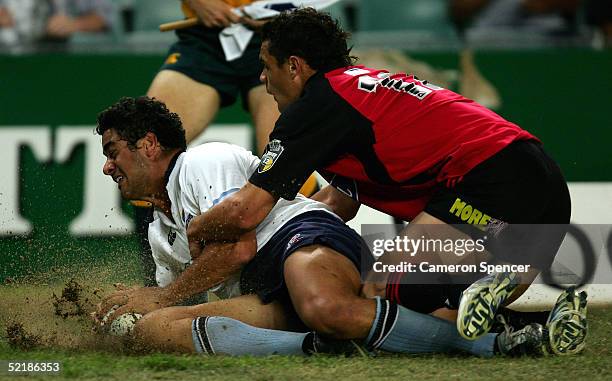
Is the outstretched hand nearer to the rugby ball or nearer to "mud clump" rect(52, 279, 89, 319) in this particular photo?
the rugby ball

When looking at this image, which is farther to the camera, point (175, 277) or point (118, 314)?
point (175, 277)

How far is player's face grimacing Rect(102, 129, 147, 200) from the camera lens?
4609 mm

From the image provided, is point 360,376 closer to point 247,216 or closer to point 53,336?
point 247,216

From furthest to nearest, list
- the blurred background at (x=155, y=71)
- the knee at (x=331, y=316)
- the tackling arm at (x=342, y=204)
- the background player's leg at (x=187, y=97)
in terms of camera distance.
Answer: the blurred background at (x=155, y=71)
the background player's leg at (x=187, y=97)
the tackling arm at (x=342, y=204)
the knee at (x=331, y=316)

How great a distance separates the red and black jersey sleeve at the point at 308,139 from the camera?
426 centimetres

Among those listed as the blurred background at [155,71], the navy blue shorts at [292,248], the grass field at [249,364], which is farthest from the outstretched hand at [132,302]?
the blurred background at [155,71]

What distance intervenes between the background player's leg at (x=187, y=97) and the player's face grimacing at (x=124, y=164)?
3.95 feet

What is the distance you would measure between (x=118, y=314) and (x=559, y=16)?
16.4ft

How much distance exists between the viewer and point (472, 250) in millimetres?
4438

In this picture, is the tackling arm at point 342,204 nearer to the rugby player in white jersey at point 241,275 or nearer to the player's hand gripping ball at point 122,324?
the rugby player in white jersey at point 241,275

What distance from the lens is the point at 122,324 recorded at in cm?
429

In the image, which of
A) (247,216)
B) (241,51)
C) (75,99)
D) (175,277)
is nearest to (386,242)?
(247,216)

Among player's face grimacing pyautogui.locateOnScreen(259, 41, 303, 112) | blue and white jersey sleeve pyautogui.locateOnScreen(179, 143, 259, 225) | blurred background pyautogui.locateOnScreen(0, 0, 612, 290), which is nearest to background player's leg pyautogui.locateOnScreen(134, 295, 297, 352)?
blue and white jersey sleeve pyautogui.locateOnScreen(179, 143, 259, 225)

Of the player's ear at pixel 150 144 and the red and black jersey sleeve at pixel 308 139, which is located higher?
the red and black jersey sleeve at pixel 308 139
